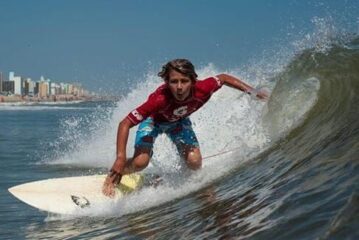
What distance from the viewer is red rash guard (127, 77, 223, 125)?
18.6 feet

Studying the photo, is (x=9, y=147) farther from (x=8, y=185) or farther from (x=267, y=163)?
(x=267, y=163)

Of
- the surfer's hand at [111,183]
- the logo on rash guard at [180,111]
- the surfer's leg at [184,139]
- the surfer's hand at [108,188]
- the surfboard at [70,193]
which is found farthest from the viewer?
the surfer's leg at [184,139]

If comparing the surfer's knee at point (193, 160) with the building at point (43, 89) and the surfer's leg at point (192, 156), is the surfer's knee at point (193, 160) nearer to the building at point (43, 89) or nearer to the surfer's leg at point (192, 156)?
the surfer's leg at point (192, 156)

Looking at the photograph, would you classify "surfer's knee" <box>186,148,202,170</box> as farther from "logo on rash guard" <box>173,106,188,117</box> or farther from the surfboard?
the surfboard

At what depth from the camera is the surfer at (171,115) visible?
5.50m

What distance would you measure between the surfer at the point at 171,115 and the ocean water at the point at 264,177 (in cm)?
30

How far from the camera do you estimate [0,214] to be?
6.45m

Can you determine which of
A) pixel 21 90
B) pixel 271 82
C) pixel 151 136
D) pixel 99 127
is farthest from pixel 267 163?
pixel 21 90

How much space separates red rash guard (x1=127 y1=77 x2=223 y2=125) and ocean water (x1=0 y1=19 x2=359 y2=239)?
2.37ft

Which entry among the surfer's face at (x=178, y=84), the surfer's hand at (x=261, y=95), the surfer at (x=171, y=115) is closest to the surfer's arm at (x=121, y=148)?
the surfer at (x=171, y=115)

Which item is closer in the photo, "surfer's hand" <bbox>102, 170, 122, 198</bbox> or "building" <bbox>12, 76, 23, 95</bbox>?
Result: "surfer's hand" <bbox>102, 170, 122, 198</bbox>

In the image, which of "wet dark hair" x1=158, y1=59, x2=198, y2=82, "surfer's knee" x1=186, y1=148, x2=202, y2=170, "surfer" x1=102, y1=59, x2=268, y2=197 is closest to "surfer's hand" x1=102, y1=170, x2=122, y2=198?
"surfer" x1=102, y1=59, x2=268, y2=197

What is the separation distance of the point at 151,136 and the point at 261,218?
314 centimetres

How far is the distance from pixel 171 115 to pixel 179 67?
2.90ft
